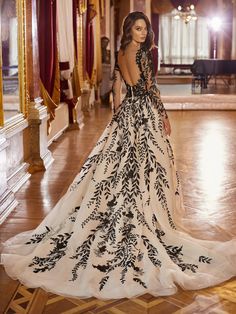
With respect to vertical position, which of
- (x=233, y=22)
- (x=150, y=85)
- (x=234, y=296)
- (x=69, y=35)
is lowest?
(x=234, y=296)

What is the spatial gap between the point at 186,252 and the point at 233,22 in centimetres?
1733

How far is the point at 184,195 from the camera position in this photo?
489 cm

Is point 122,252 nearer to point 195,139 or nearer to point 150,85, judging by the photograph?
point 150,85

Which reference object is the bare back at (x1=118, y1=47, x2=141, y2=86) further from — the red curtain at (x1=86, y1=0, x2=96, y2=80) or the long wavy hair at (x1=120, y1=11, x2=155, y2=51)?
the red curtain at (x1=86, y1=0, x2=96, y2=80)

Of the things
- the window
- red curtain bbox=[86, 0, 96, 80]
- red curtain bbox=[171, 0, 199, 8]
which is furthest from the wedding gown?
the window

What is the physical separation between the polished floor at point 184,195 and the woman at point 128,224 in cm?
11

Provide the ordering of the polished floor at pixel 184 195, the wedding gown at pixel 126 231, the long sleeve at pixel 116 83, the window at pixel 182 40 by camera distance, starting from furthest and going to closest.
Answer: the window at pixel 182 40
the long sleeve at pixel 116 83
the wedding gown at pixel 126 231
the polished floor at pixel 184 195

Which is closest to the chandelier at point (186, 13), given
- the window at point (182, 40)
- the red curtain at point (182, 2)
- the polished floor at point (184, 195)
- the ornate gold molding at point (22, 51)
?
the red curtain at point (182, 2)

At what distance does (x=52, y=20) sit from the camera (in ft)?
22.1

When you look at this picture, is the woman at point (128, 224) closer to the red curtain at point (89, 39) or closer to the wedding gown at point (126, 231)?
the wedding gown at point (126, 231)

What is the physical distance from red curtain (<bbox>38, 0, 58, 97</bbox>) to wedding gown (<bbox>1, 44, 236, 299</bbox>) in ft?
10.9

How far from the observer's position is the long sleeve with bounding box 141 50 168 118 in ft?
10.8

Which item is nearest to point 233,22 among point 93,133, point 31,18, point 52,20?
point 93,133

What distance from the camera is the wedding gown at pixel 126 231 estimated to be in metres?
2.90
